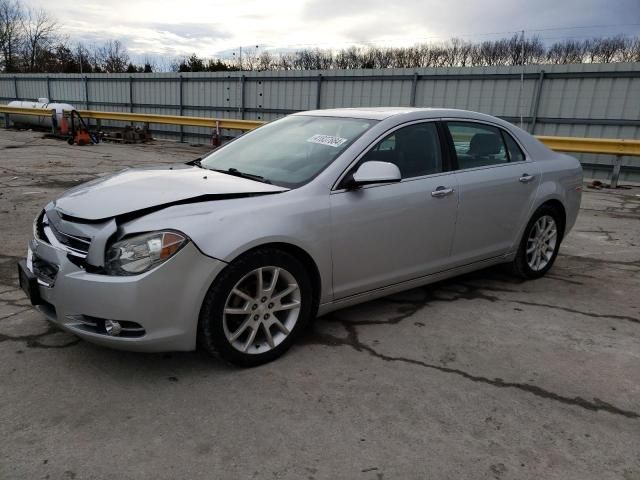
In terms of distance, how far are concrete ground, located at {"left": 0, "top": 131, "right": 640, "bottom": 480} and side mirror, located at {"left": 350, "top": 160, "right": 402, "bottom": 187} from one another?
108cm

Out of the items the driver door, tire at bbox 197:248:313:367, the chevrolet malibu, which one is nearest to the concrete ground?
tire at bbox 197:248:313:367

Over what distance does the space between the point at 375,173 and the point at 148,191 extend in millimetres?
1403

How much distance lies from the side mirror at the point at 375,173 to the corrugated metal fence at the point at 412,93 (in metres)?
11.2

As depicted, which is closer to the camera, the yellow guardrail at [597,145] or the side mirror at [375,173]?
the side mirror at [375,173]

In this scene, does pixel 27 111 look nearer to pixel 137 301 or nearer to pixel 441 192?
pixel 441 192

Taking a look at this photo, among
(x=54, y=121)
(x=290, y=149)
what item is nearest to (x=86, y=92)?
(x=54, y=121)

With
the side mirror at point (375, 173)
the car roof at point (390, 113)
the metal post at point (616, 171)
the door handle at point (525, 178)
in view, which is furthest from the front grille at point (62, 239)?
the metal post at point (616, 171)

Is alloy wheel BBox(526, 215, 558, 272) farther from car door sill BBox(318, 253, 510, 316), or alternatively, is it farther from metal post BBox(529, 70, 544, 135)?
metal post BBox(529, 70, 544, 135)

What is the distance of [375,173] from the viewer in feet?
10.8

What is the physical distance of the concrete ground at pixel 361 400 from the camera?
227cm

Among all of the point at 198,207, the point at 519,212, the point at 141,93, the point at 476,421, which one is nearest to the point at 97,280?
the point at 198,207

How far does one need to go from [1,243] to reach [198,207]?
366 centimetres

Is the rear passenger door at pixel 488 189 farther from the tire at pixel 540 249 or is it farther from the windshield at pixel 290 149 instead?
the windshield at pixel 290 149

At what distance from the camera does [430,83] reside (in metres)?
15.0
